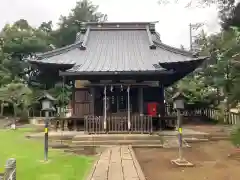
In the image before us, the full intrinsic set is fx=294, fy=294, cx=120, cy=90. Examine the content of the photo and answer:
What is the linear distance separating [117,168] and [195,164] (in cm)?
281

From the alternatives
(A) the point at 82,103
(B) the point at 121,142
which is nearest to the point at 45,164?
(B) the point at 121,142

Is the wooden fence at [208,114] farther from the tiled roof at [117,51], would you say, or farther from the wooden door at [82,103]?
the wooden door at [82,103]

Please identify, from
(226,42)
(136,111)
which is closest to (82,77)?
(136,111)

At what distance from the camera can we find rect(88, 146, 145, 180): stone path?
270 inches

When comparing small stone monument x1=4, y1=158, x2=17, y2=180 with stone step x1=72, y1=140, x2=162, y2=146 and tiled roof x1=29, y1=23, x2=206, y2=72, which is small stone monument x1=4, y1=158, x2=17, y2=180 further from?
tiled roof x1=29, y1=23, x2=206, y2=72

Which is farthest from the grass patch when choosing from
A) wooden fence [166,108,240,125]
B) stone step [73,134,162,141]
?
wooden fence [166,108,240,125]

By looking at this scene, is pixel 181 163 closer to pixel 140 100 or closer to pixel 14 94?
pixel 140 100

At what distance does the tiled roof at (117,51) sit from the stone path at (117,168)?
6.37 m

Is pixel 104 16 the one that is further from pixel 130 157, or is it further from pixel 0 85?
pixel 130 157

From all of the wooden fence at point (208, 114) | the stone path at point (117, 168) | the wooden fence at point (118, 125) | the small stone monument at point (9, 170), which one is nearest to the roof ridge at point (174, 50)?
the wooden fence at point (118, 125)

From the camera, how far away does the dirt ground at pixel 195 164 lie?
25.1 ft

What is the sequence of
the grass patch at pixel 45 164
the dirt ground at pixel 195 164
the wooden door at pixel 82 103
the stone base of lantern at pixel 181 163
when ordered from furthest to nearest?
the wooden door at pixel 82 103, the stone base of lantern at pixel 181 163, the dirt ground at pixel 195 164, the grass patch at pixel 45 164

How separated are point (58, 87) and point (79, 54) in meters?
17.8

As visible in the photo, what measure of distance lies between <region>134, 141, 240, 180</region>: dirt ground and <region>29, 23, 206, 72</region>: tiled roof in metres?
4.83
